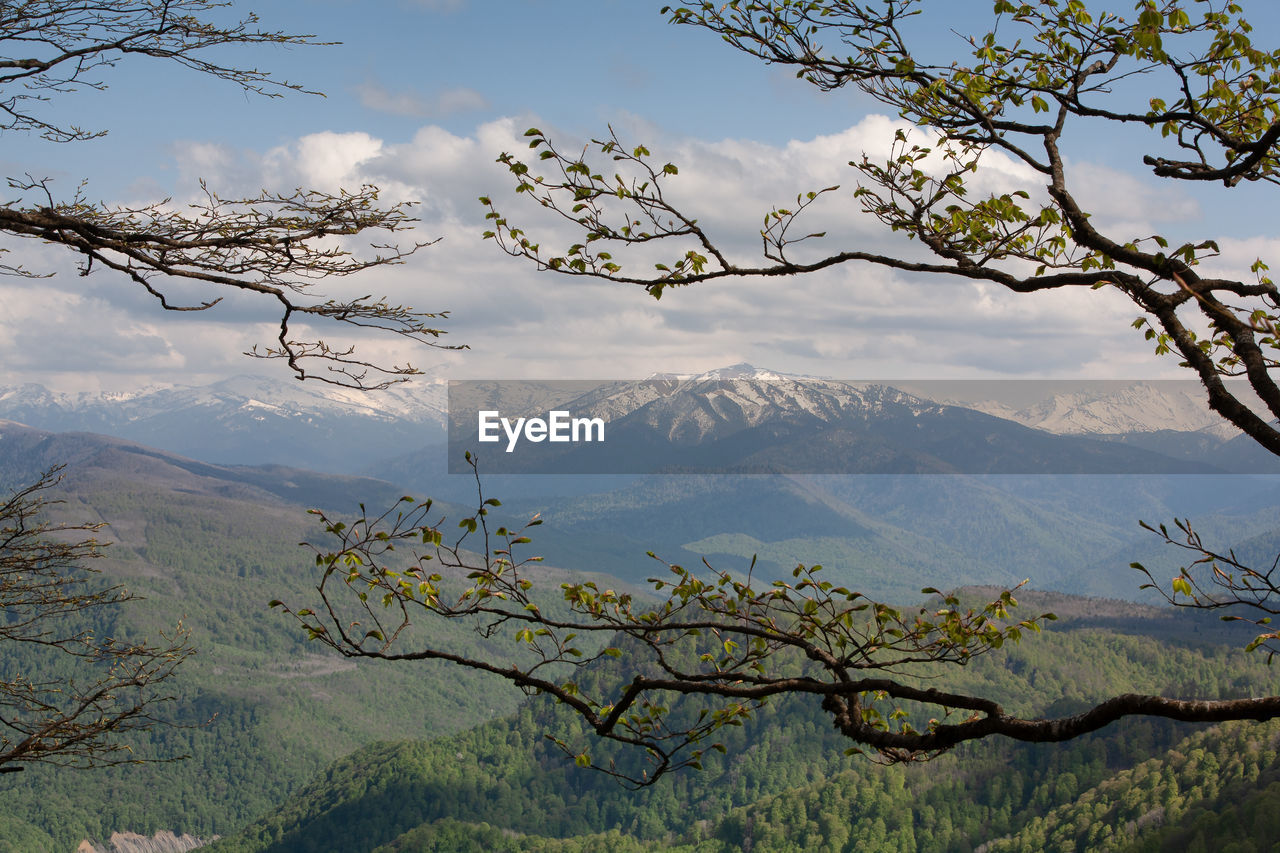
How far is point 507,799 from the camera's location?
192500 millimetres

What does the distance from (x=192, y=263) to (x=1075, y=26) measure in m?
8.24

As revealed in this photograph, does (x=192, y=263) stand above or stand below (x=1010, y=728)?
above

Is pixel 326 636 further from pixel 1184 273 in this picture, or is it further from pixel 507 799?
pixel 507 799

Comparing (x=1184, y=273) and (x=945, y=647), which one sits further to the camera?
(x=1184, y=273)

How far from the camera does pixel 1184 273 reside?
768 centimetres

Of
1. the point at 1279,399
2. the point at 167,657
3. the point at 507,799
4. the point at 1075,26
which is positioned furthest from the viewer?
the point at 507,799

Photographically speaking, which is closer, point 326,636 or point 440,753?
point 326,636

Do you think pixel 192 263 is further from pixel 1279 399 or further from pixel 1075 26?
pixel 1279 399

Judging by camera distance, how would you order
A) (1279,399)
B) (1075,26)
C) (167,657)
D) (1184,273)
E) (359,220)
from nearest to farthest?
(1279,399) → (1184,273) → (1075,26) → (359,220) → (167,657)

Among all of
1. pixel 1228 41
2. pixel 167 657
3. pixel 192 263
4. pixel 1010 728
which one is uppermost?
pixel 1228 41

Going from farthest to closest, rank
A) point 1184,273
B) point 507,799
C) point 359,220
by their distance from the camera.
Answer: point 507,799
point 359,220
point 1184,273

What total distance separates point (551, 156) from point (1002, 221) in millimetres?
4718

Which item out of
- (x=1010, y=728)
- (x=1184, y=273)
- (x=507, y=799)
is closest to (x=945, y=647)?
(x=1010, y=728)

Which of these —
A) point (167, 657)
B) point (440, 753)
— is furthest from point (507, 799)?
point (167, 657)
